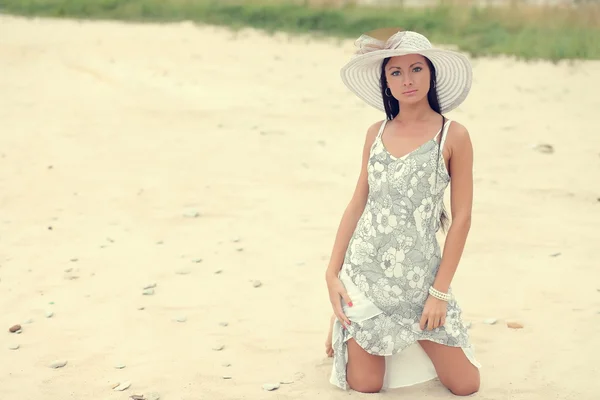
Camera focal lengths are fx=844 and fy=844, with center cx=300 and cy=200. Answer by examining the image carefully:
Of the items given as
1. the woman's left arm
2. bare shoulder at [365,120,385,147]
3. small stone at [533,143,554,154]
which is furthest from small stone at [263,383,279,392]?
small stone at [533,143,554,154]

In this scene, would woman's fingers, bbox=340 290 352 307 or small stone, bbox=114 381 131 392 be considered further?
small stone, bbox=114 381 131 392

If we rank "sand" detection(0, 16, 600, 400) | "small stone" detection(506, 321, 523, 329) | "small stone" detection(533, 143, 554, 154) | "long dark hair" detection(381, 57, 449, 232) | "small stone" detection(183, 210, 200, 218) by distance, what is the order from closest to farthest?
"long dark hair" detection(381, 57, 449, 232)
"sand" detection(0, 16, 600, 400)
"small stone" detection(506, 321, 523, 329)
"small stone" detection(183, 210, 200, 218)
"small stone" detection(533, 143, 554, 154)

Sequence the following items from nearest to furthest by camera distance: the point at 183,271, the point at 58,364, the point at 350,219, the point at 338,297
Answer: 1. the point at 338,297
2. the point at 350,219
3. the point at 58,364
4. the point at 183,271

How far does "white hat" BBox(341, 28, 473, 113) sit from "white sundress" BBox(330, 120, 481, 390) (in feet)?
0.64

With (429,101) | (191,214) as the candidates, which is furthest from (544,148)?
(429,101)

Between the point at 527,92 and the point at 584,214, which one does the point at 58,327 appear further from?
the point at 527,92

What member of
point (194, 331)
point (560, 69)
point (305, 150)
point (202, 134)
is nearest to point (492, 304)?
point (194, 331)

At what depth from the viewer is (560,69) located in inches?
390

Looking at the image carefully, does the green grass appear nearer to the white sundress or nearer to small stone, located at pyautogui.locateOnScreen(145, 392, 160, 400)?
the white sundress

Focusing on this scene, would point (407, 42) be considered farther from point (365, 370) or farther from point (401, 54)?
point (365, 370)

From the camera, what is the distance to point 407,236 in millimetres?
3180

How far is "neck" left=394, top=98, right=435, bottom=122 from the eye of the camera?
10.6 ft

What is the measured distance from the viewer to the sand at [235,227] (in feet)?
11.8

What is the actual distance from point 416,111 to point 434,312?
2.50ft
